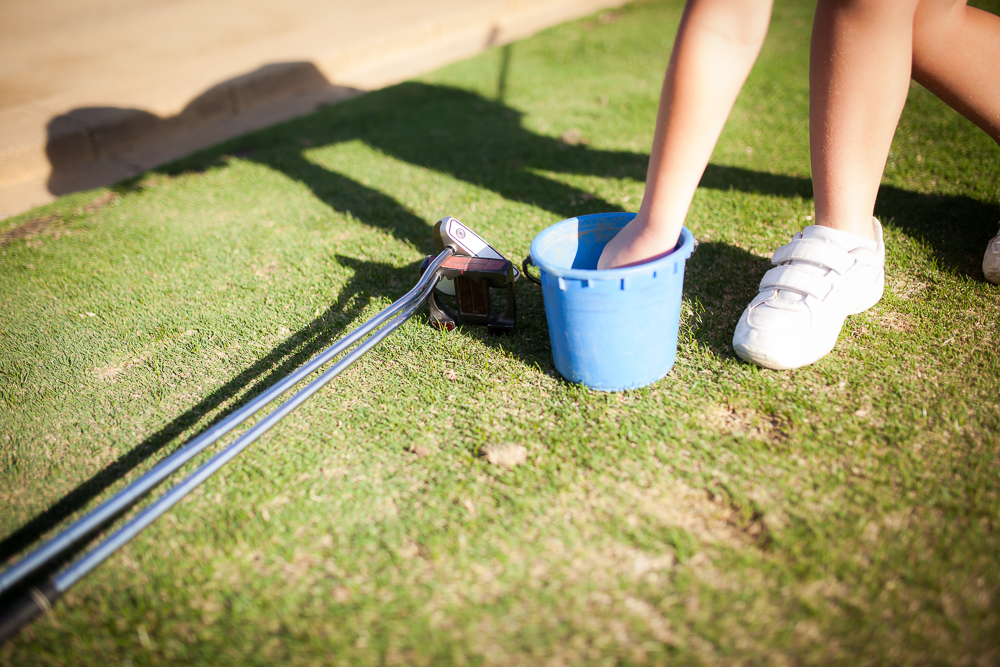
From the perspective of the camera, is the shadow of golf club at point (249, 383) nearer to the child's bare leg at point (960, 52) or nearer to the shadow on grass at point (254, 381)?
the shadow on grass at point (254, 381)

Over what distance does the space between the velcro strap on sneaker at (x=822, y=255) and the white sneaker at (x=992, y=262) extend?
552 mm

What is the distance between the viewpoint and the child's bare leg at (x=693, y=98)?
51.1 inches

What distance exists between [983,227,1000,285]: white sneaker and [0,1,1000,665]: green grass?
45mm

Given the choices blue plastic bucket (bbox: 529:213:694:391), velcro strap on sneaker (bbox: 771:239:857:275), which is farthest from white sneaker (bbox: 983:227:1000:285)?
blue plastic bucket (bbox: 529:213:694:391)

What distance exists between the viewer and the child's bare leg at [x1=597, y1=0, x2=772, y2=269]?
4.25ft

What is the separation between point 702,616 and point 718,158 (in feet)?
8.21

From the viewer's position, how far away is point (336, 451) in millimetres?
1532

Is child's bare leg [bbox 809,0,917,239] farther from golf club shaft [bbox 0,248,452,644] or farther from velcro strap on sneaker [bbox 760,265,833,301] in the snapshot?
golf club shaft [bbox 0,248,452,644]

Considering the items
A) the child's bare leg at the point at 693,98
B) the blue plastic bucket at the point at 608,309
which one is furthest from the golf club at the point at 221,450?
the child's bare leg at the point at 693,98

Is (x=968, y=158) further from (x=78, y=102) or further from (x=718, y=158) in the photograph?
(x=78, y=102)

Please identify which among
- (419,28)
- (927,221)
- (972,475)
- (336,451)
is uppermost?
(419,28)

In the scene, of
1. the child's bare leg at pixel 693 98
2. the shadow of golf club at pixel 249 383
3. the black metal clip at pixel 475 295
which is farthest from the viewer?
the black metal clip at pixel 475 295

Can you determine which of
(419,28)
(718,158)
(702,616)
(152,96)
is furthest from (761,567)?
(419,28)

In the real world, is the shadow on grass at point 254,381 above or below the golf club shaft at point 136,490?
below
